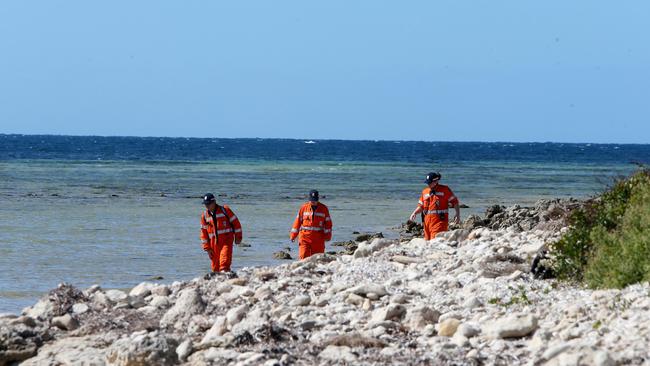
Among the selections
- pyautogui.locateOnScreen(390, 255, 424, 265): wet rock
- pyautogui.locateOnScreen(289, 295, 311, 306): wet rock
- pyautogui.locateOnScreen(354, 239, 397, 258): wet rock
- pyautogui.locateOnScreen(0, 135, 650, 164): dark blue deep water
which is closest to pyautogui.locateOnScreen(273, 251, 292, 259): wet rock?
pyautogui.locateOnScreen(354, 239, 397, 258): wet rock

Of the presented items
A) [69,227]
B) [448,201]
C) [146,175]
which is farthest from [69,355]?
[146,175]

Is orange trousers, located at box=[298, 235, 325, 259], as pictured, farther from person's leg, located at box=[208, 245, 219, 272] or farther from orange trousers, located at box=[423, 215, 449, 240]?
orange trousers, located at box=[423, 215, 449, 240]

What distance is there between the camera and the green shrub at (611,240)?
1079 centimetres

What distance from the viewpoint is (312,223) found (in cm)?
1688

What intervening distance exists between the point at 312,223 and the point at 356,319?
19.7ft

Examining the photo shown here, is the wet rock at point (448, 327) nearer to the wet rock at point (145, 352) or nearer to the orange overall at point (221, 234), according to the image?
the wet rock at point (145, 352)

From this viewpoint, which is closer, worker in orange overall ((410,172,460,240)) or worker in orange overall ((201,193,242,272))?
worker in orange overall ((201,193,242,272))

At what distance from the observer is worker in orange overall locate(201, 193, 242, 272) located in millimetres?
15956

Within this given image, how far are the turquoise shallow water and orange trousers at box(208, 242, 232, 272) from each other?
2.19 metres

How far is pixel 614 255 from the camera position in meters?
11.1

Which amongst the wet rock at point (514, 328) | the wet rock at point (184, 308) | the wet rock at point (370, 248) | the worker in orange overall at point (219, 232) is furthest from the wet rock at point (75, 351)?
the wet rock at point (370, 248)

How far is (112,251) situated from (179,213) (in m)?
9.36

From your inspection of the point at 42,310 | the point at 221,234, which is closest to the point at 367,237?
the point at 221,234

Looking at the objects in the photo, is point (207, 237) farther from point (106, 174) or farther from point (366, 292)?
point (106, 174)
